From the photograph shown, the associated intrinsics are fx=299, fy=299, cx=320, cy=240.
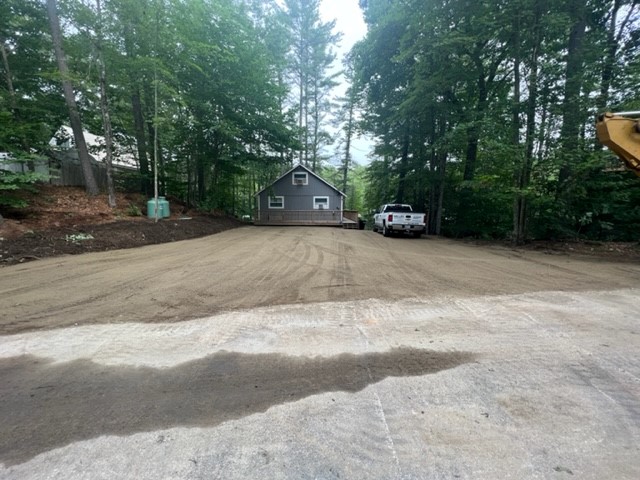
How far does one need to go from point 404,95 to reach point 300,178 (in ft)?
32.0

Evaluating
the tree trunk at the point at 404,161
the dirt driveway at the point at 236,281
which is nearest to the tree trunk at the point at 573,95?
the dirt driveway at the point at 236,281

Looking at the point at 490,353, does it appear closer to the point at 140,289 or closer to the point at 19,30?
the point at 140,289

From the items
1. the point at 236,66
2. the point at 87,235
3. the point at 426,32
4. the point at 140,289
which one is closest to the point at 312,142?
the point at 236,66

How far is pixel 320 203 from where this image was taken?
23266 mm

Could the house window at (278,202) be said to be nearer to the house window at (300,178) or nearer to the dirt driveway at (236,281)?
the house window at (300,178)

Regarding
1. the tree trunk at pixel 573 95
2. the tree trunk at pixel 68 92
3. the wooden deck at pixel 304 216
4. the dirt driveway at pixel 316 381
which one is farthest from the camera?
the wooden deck at pixel 304 216

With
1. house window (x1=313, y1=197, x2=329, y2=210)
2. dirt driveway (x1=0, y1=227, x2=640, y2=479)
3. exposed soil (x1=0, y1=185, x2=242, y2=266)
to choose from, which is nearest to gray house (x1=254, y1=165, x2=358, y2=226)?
house window (x1=313, y1=197, x2=329, y2=210)

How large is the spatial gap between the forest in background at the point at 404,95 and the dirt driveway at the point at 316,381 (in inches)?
259

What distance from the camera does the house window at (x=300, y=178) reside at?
2317 cm

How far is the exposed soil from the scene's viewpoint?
22.0ft

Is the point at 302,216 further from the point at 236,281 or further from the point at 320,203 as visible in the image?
the point at 236,281

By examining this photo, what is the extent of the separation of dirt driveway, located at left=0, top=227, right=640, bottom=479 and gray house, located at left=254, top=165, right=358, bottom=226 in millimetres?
18665

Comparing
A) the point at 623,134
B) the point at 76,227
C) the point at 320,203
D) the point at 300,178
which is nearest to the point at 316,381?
the point at 623,134

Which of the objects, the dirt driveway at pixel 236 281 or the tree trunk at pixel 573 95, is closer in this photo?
the dirt driveway at pixel 236 281
